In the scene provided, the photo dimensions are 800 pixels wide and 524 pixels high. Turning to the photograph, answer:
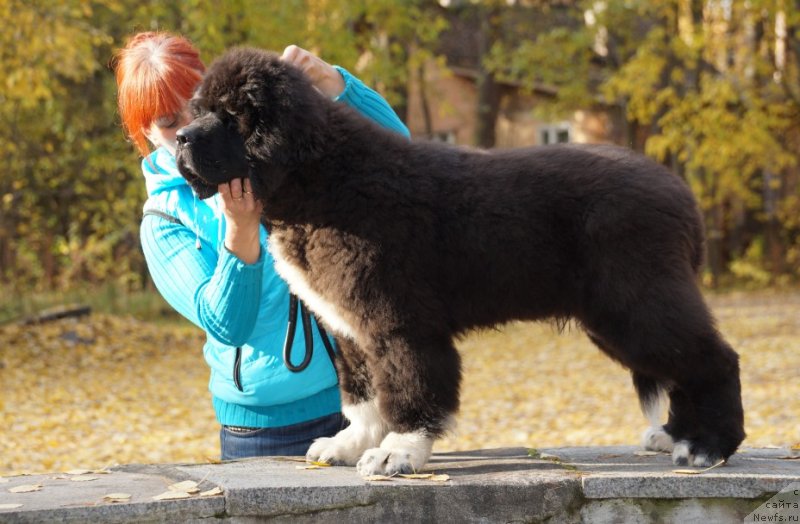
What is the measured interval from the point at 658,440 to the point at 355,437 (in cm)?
133

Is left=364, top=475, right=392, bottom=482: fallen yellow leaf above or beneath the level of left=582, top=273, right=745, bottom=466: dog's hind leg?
beneath

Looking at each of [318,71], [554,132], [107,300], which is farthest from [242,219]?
[554,132]

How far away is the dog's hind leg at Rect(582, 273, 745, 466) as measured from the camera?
11.2 feet

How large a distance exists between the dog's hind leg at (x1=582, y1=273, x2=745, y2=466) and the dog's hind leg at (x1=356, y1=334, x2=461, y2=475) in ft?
1.91

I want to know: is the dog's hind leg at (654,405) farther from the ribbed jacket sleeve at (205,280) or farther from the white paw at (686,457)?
the ribbed jacket sleeve at (205,280)

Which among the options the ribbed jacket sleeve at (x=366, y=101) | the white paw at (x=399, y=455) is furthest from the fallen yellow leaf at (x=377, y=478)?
the ribbed jacket sleeve at (x=366, y=101)

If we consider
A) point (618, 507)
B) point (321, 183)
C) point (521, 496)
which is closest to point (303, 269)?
point (321, 183)

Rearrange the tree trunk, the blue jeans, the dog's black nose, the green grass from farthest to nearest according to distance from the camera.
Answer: the tree trunk → the green grass → the blue jeans → the dog's black nose

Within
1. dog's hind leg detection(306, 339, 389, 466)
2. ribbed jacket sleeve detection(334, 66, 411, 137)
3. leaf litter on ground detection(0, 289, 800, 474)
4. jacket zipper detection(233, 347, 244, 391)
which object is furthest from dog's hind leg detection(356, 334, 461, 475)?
leaf litter on ground detection(0, 289, 800, 474)

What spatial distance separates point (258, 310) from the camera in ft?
12.8

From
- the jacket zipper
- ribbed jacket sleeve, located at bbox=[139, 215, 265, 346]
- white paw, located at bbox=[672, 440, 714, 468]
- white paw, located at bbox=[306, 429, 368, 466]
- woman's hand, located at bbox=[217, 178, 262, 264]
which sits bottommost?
white paw, located at bbox=[672, 440, 714, 468]

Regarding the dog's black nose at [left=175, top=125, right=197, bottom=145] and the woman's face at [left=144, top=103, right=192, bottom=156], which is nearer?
the dog's black nose at [left=175, top=125, right=197, bottom=145]

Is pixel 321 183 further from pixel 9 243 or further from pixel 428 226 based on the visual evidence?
pixel 9 243

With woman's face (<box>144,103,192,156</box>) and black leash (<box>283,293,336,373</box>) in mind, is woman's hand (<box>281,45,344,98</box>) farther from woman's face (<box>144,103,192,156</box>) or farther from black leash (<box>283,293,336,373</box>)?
black leash (<box>283,293,336,373</box>)
